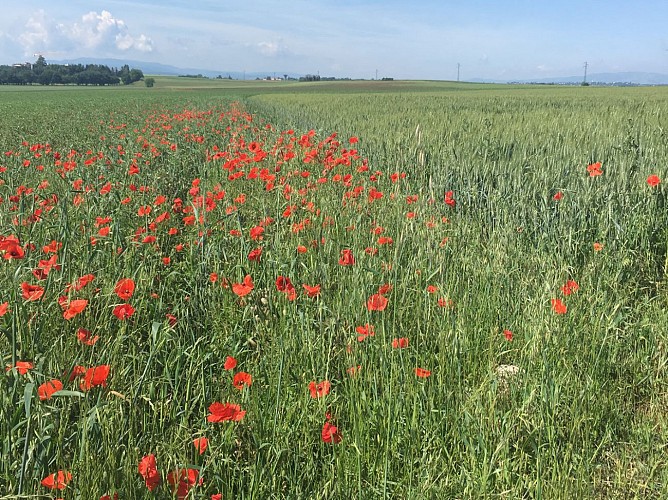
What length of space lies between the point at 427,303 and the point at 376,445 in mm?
769

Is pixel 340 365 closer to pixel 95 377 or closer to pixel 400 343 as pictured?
pixel 400 343

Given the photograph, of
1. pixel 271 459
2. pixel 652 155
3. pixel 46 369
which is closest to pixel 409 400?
pixel 271 459

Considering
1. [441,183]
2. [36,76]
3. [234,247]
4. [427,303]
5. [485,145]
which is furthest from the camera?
[36,76]

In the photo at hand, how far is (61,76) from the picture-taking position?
88.3 m

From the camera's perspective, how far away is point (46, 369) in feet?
5.36

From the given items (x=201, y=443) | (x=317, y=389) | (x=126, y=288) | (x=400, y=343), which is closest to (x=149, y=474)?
(x=201, y=443)

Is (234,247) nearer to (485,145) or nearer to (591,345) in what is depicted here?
(591,345)

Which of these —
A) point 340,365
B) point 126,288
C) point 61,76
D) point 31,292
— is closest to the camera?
point 31,292

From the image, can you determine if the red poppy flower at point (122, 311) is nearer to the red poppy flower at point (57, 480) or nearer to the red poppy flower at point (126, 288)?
the red poppy flower at point (126, 288)

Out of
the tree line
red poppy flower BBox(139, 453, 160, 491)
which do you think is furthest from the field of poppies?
the tree line

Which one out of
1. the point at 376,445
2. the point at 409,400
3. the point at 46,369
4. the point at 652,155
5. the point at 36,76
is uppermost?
the point at 36,76

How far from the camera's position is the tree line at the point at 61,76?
85.2m

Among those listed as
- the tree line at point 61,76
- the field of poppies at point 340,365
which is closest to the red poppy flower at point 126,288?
the field of poppies at point 340,365

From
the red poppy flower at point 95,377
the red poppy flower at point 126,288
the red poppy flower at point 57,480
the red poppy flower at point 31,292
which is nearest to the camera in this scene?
the red poppy flower at point 57,480
